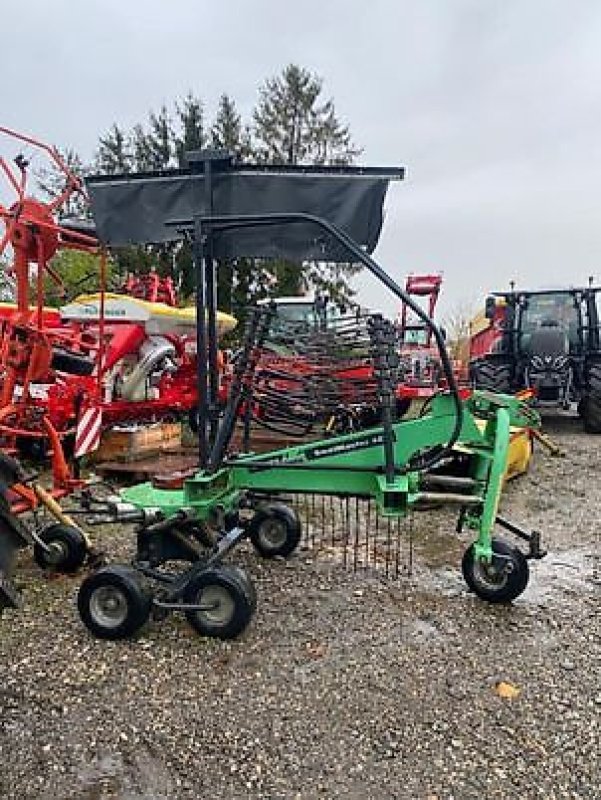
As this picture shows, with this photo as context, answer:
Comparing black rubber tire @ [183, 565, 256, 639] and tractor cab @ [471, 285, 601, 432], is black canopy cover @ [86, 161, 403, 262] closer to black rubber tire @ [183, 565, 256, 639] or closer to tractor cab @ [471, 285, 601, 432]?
black rubber tire @ [183, 565, 256, 639]

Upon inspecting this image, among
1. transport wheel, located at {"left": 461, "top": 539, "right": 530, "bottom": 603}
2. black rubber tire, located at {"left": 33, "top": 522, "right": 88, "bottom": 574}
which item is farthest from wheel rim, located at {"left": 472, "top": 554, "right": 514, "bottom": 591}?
black rubber tire, located at {"left": 33, "top": 522, "right": 88, "bottom": 574}

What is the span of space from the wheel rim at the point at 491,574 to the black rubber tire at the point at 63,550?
7.29 feet

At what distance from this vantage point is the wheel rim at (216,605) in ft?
11.2

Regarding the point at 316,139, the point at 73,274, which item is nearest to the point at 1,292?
the point at 73,274

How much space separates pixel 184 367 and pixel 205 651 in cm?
455

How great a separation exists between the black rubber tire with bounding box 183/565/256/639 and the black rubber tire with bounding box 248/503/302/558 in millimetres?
1167

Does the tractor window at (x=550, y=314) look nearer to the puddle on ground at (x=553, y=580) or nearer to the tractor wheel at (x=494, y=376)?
the tractor wheel at (x=494, y=376)

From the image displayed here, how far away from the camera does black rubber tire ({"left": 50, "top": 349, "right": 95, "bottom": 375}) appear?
16.7 ft

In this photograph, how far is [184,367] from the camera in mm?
7551

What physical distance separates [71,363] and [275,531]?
74.3 inches

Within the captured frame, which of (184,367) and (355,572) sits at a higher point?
(184,367)

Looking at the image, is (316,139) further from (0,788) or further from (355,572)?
(0,788)

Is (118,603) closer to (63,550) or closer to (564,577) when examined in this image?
(63,550)

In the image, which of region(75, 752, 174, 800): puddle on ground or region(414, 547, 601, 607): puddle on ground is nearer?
Answer: region(75, 752, 174, 800): puddle on ground
